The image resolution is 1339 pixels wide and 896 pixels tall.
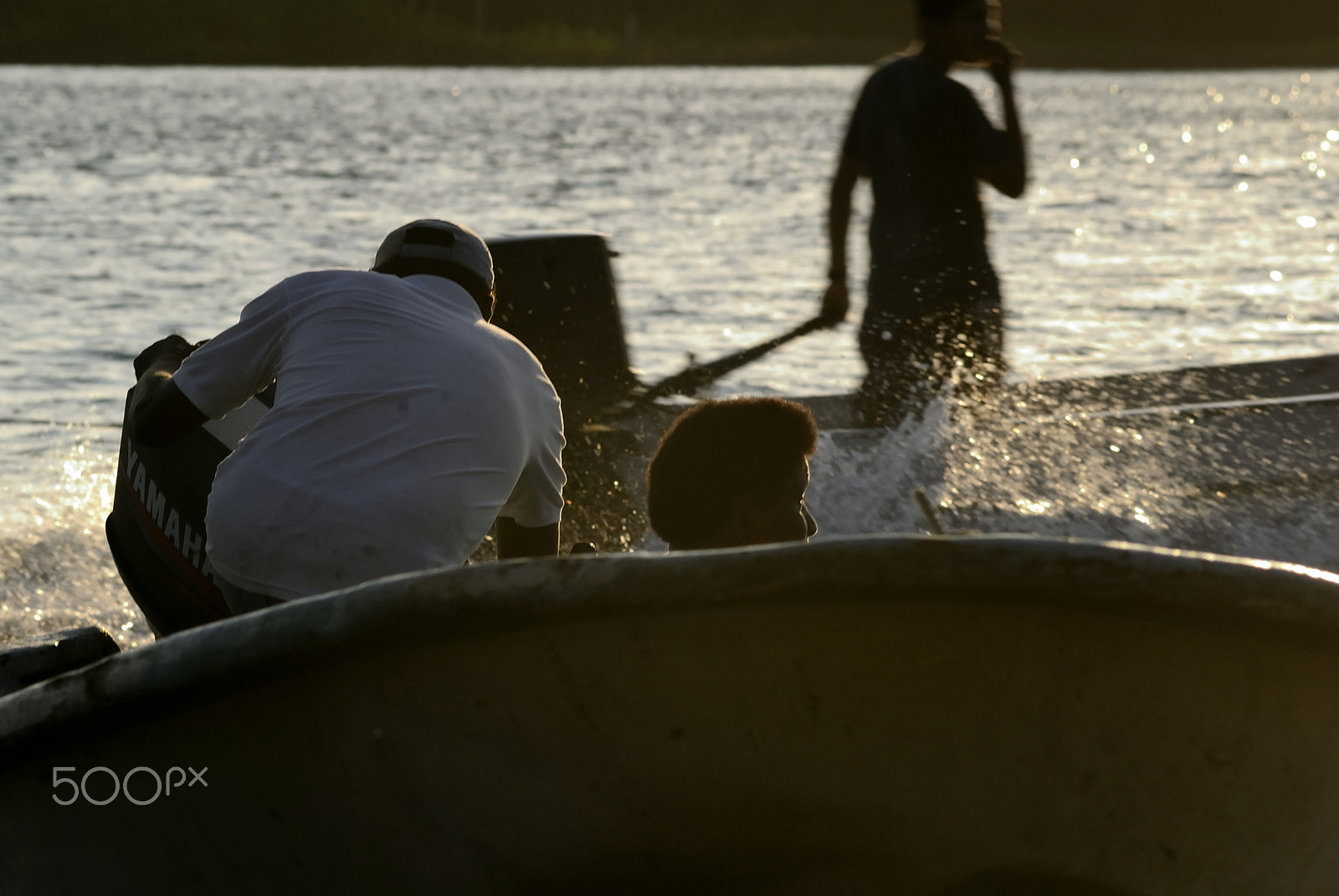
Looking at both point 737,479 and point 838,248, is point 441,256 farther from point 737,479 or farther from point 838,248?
Result: point 838,248

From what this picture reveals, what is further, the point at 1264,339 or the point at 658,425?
the point at 1264,339

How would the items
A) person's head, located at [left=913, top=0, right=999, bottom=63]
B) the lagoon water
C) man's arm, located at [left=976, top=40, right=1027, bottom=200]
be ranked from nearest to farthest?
person's head, located at [left=913, top=0, right=999, bottom=63]
man's arm, located at [left=976, top=40, right=1027, bottom=200]
the lagoon water

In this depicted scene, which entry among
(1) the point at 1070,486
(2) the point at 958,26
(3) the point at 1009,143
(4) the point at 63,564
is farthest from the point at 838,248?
(4) the point at 63,564

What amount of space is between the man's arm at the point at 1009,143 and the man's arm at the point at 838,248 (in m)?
0.45

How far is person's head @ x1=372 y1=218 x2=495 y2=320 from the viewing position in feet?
9.62

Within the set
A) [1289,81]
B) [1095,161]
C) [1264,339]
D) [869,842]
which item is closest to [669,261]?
[1264,339]

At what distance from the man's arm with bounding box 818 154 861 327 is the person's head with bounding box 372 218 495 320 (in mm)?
2309

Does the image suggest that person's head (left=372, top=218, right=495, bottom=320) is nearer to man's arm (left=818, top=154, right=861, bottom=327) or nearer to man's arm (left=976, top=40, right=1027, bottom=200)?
man's arm (left=818, top=154, right=861, bottom=327)

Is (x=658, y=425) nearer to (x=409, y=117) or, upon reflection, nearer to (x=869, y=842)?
(x=869, y=842)

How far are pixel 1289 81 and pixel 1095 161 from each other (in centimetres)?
3929

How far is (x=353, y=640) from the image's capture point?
1.90 m

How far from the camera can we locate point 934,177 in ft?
16.1

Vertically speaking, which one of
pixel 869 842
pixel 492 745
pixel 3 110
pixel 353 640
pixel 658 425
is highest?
pixel 353 640

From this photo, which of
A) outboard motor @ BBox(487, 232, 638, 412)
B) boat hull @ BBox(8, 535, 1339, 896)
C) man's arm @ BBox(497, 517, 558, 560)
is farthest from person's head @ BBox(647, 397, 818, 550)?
outboard motor @ BBox(487, 232, 638, 412)
